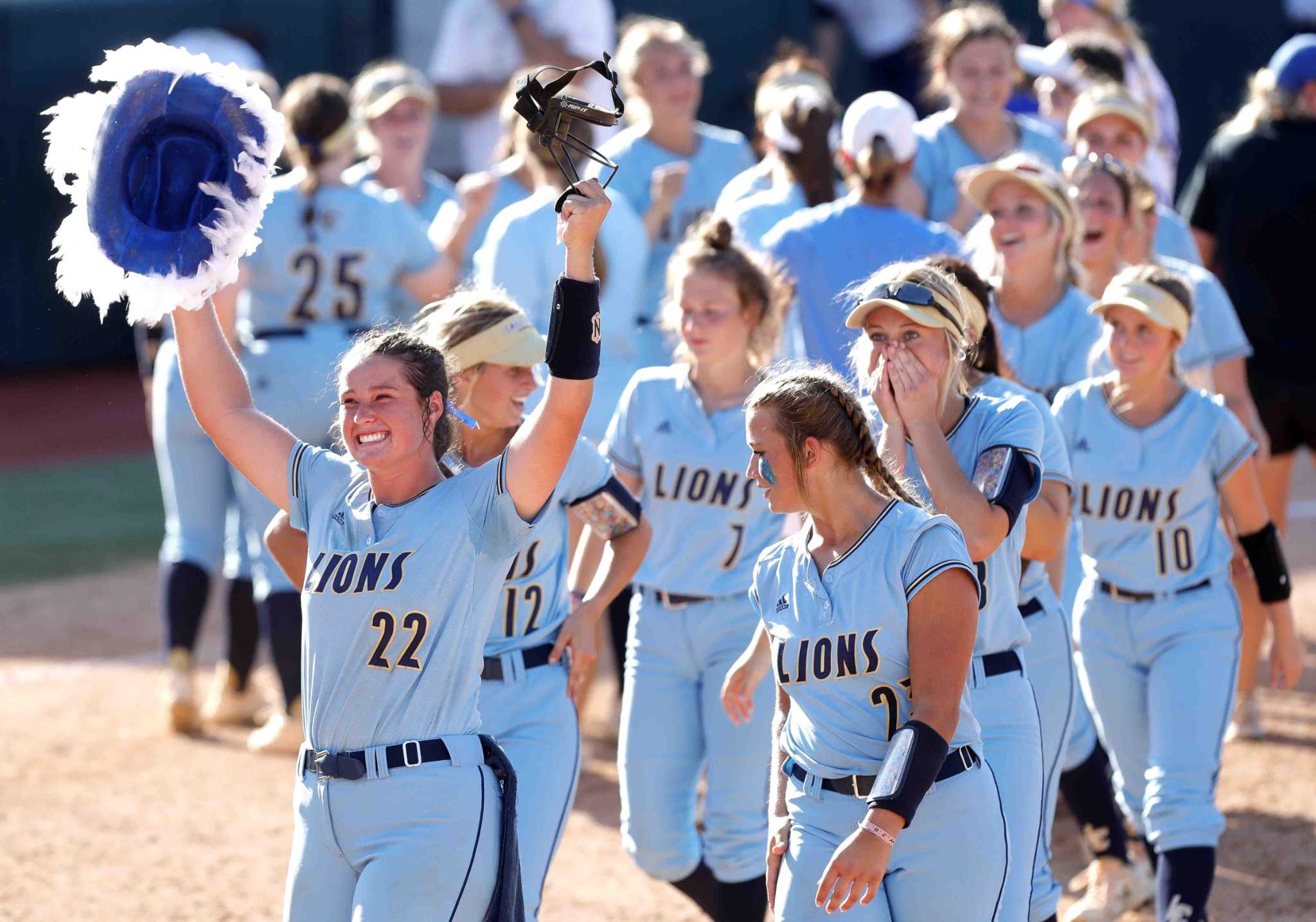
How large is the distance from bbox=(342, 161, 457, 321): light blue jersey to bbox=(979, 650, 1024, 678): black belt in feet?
11.7

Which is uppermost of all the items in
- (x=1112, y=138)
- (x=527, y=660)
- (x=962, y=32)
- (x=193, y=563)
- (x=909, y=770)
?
(x=962, y=32)

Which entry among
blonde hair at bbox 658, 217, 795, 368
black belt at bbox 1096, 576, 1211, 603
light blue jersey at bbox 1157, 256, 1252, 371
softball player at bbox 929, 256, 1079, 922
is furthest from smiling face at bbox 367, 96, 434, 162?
black belt at bbox 1096, 576, 1211, 603

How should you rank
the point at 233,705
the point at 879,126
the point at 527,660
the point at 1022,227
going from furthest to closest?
the point at 233,705, the point at 879,126, the point at 1022,227, the point at 527,660

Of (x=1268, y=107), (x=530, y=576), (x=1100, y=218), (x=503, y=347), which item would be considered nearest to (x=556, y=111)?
(x=503, y=347)

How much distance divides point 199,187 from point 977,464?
1670mm

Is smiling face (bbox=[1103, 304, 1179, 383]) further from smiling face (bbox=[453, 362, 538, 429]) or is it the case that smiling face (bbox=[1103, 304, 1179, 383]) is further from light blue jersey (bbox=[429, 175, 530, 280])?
light blue jersey (bbox=[429, 175, 530, 280])

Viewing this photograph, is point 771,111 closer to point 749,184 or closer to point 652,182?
point 749,184

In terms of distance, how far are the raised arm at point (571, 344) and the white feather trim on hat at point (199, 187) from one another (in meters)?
0.67

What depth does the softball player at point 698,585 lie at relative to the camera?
4.36 metres

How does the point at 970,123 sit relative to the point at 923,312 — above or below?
above

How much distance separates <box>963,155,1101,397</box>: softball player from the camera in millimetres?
4922

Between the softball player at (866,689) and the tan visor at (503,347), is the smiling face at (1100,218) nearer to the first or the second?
the tan visor at (503,347)

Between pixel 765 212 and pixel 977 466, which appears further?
pixel 765 212

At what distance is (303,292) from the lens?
6.50 m
